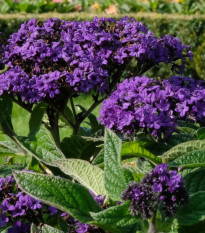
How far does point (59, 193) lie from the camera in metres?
1.99

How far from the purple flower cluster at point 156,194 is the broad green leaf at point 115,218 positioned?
0.17 ft

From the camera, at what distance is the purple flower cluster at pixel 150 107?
2.41 meters

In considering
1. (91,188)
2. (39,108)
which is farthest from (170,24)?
(91,188)

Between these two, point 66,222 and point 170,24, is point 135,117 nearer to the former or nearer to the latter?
point 66,222

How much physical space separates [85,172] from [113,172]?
216 mm

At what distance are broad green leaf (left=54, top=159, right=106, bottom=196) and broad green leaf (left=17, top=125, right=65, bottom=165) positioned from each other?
0.29m

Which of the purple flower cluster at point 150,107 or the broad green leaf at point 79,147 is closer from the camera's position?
the purple flower cluster at point 150,107

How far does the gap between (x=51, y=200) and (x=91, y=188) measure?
0.35 metres

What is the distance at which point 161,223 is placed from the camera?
1.98m

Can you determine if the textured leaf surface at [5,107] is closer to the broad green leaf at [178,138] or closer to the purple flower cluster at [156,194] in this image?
the broad green leaf at [178,138]

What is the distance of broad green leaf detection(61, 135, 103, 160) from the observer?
2.91 metres

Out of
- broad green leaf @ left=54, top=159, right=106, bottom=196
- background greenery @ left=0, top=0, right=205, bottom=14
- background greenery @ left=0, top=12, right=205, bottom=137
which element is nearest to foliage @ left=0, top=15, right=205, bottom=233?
broad green leaf @ left=54, top=159, right=106, bottom=196

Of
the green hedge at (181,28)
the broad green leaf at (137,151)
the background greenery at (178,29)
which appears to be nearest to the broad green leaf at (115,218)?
the broad green leaf at (137,151)

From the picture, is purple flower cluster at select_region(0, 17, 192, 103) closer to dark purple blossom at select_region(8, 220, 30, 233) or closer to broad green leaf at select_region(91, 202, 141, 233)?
dark purple blossom at select_region(8, 220, 30, 233)
